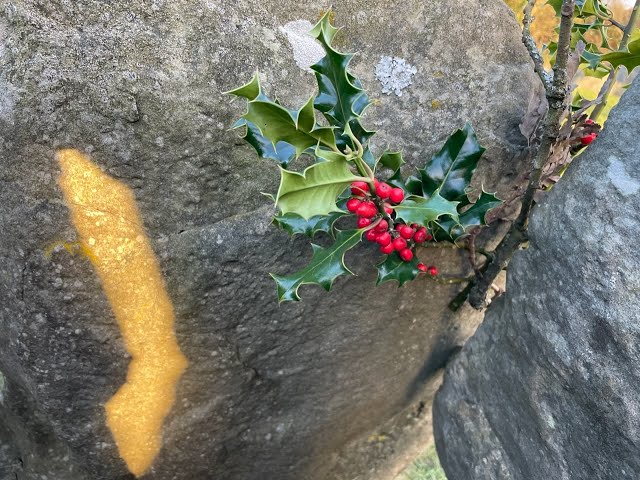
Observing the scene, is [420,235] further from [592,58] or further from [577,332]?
[592,58]

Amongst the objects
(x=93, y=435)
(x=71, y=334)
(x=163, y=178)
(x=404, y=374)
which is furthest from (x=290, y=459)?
(x=163, y=178)

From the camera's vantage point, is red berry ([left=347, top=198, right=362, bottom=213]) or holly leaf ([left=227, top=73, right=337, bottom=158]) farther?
red berry ([left=347, top=198, right=362, bottom=213])

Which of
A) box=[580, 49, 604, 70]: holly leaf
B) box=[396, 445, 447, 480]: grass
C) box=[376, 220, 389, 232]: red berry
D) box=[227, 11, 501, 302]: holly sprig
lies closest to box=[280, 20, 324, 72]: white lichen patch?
box=[227, 11, 501, 302]: holly sprig

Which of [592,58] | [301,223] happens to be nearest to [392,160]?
[301,223]

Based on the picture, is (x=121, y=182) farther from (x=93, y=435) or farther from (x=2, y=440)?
(x=2, y=440)

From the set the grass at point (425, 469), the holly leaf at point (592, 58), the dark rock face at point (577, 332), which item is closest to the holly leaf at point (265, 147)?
the dark rock face at point (577, 332)

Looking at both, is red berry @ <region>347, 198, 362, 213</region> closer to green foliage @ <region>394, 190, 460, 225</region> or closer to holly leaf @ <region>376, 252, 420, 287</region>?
green foliage @ <region>394, 190, 460, 225</region>

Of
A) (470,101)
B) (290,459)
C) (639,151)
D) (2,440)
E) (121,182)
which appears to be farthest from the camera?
(290,459)
